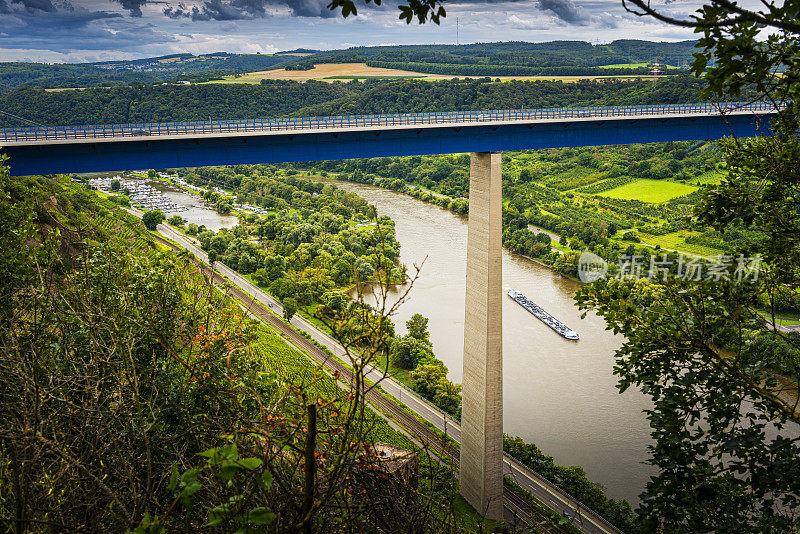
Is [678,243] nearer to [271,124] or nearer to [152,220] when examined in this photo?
[271,124]

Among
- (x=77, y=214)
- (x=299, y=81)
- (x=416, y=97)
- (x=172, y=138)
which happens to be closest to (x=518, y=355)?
(x=172, y=138)

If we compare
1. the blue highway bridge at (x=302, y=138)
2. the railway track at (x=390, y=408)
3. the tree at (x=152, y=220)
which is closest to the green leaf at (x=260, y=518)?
the railway track at (x=390, y=408)

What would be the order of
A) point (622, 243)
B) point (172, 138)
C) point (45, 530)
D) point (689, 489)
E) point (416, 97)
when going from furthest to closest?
point (416, 97) < point (622, 243) < point (172, 138) < point (689, 489) < point (45, 530)

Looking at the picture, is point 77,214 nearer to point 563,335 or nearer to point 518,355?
point 518,355

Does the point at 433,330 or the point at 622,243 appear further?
the point at 622,243

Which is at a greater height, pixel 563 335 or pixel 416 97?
pixel 416 97

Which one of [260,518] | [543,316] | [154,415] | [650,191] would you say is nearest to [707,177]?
[650,191]

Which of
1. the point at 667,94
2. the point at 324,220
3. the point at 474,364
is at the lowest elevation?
the point at 324,220
